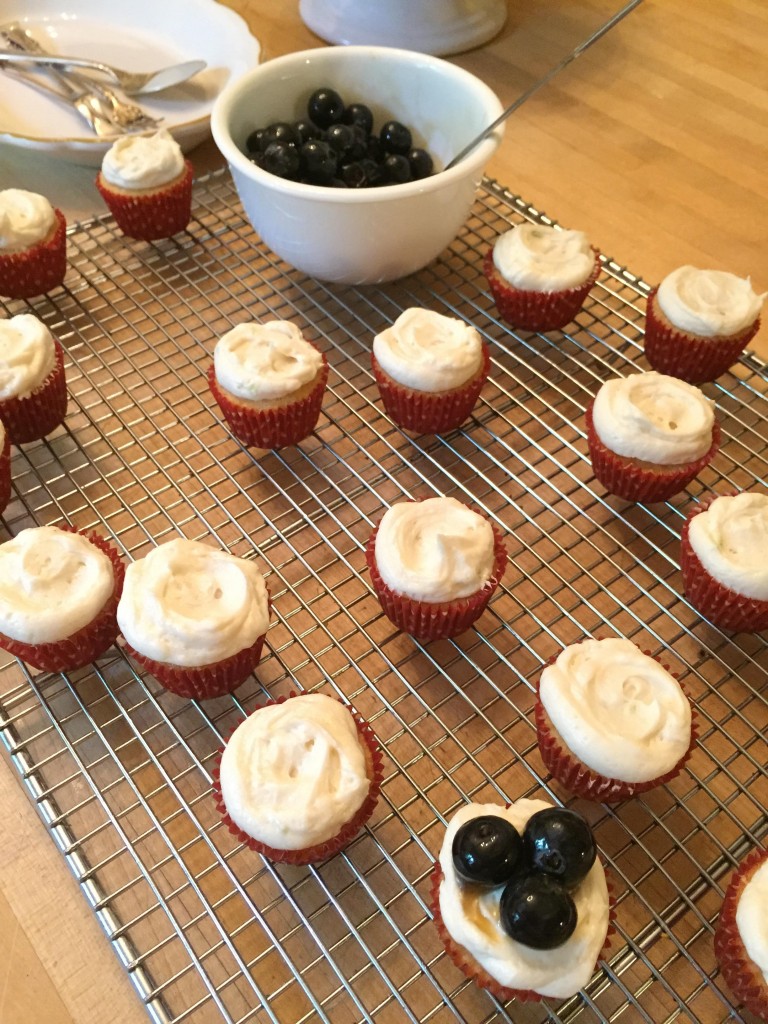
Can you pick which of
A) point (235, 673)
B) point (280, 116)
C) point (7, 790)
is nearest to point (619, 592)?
point (235, 673)

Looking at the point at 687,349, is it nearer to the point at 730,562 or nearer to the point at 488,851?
the point at 730,562

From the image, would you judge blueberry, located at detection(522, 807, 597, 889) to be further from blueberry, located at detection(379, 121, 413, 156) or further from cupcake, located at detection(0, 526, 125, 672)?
blueberry, located at detection(379, 121, 413, 156)

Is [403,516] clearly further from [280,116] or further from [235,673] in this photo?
[280,116]

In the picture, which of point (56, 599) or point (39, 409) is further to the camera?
point (39, 409)

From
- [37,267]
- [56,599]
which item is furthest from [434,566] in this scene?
[37,267]

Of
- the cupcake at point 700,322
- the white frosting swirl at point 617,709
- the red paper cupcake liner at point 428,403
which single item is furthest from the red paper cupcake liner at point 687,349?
the white frosting swirl at point 617,709

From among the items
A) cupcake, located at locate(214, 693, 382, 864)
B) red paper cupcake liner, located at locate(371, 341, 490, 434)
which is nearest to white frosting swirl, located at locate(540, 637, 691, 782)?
cupcake, located at locate(214, 693, 382, 864)

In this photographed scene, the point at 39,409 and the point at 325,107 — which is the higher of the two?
the point at 325,107
